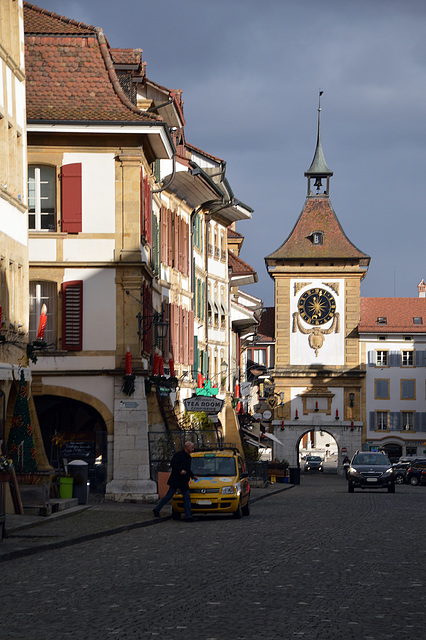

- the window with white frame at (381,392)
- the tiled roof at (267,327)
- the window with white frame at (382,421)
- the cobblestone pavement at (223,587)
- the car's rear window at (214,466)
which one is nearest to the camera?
the cobblestone pavement at (223,587)

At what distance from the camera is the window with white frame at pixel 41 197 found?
31984mm

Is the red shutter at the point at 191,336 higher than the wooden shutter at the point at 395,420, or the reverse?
the red shutter at the point at 191,336

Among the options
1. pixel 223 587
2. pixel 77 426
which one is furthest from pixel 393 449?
pixel 223 587

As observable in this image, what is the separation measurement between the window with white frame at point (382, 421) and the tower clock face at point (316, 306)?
9.31 meters

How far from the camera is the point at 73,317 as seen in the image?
32.1 m

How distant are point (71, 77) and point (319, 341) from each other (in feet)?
244

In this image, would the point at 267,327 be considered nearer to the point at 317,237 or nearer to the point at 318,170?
the point at 318,170

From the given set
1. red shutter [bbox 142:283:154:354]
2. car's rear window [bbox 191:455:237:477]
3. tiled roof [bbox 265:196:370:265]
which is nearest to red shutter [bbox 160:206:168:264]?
red shutter [bbox 142:283:154:354]

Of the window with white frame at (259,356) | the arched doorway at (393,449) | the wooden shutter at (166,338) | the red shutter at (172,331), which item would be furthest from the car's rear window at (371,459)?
the window with white frame at (259,356)

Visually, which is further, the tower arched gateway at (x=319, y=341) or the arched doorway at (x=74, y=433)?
the tower arched gateway at (x=319, y=341)

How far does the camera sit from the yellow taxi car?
25969 millimetres

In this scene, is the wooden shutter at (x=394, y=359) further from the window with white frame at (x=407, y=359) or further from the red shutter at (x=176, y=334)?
the red shutter at (x=176, y=334)

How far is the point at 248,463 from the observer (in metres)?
50.8

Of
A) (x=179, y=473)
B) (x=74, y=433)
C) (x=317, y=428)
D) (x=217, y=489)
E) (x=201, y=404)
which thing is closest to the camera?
(x=179, y=473)
